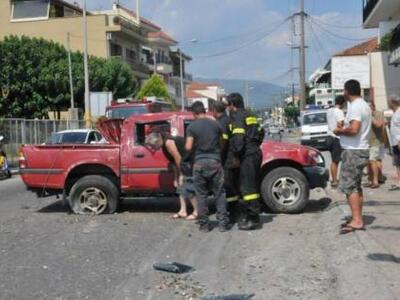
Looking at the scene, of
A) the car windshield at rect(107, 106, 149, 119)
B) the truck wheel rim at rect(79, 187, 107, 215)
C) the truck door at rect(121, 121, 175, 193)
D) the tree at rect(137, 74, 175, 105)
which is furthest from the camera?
the tree at rect(137, 74, 175, 105)

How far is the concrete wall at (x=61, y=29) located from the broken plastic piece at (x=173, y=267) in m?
59.9

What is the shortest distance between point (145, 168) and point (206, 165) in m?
2.01

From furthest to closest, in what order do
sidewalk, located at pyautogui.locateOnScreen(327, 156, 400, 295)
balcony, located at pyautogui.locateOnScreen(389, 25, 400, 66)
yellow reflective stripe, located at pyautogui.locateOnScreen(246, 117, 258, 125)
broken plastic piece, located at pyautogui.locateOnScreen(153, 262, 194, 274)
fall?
balcony, located at pyautogui.locateOnScreen(389, 25, 400, 66)
yellow reflective stripe, located at pyautogui.locateOnScreen(246, 117, 258, 125)
broken plastic piece, located at pyautogui.locateOnScreen(153, 262, 194, 274)
sidewalk, located at pyautogui.locateOnScreen(327, 156, 400, 295)

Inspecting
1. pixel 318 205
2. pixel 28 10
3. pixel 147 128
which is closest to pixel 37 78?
pixel 28 10

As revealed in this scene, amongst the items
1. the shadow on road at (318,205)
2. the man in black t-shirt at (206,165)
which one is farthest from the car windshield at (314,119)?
the man in black t-shirt at (206,165)

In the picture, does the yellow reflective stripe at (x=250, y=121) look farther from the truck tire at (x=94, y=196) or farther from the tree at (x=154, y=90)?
the tree at (x=154, y=90)

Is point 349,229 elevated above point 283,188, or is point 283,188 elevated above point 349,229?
point 283,188

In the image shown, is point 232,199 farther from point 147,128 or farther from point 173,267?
point 173,267

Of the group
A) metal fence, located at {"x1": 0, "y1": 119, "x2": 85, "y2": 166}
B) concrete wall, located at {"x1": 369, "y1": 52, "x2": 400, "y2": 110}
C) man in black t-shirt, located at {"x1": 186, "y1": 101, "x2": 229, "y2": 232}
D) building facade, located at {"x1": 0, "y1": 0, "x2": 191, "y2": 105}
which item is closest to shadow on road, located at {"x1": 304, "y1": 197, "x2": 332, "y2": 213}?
man in black t-shirt, located at {"x1": 186, "y1": 101, "x2": 229, "y2": 232}

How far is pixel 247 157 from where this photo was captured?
10203mm

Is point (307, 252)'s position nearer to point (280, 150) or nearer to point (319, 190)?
point (280, 150)

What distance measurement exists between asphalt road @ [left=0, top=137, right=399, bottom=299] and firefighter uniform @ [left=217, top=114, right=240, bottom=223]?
599 millimetres

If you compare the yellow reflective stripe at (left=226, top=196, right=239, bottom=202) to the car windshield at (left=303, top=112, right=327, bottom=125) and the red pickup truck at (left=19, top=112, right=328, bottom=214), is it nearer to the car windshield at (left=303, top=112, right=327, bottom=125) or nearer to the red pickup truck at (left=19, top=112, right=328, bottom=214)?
the red pickup truck at (left=19, top=112, right=328, bottom=214)

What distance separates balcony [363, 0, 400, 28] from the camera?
29.6 meters
